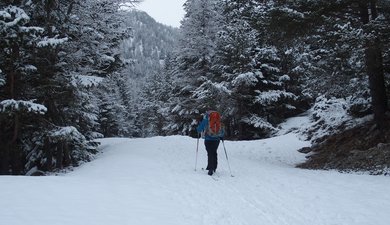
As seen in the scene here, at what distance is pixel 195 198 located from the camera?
343 inches

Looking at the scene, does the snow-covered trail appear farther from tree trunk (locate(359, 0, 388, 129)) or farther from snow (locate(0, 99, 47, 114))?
tree trunk (locate(359, 0, 388, 129))

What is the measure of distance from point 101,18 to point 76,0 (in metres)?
1.65

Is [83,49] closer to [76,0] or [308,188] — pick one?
[76,0]

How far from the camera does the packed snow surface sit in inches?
268

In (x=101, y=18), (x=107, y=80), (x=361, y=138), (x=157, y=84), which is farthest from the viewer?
(x=157, y=84)

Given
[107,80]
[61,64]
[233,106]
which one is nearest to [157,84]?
[233,106]

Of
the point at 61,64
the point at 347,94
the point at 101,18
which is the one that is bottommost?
the point at 347,94

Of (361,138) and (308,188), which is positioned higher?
(361,138)

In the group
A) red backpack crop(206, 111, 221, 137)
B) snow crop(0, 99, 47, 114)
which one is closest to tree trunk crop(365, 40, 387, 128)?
red backpack crop(206, 111, 221, 137)

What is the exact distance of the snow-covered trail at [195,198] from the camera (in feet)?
22.4

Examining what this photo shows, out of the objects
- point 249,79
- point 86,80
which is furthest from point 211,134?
point 249,79

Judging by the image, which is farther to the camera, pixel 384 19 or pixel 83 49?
Answer: pixel 83 49

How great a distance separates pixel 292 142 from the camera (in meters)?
19.6

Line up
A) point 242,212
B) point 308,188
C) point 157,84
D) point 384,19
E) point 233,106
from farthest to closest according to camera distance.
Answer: point 157,84 → point 233,106 → point 384,19 → point 308,188 → point 242,212
